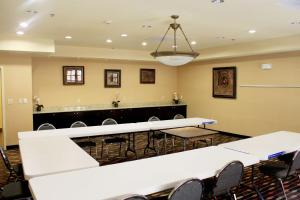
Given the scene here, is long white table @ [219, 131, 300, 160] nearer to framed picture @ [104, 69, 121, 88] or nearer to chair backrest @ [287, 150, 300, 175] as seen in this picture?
chair backrest @ [287, 150, 300, 175]

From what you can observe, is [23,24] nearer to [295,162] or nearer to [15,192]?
[15,192]

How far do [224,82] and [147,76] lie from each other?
2676mm

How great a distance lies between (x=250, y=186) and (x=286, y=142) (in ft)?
2.87

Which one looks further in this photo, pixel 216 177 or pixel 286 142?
pixel 286 142

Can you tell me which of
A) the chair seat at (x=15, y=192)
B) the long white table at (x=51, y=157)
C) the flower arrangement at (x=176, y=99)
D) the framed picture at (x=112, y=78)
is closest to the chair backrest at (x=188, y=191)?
the long white table at (x=51, y=157)

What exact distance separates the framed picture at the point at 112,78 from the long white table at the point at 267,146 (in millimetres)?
5254

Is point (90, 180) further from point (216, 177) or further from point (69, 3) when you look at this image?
point (69, 3)

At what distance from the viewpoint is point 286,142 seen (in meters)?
3.94

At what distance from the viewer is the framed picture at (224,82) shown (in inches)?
300

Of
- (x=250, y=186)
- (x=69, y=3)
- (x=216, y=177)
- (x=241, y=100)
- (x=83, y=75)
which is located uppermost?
(x=69, y=3)

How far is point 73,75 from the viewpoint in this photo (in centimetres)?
773

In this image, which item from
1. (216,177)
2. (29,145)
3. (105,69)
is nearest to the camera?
(216,177)

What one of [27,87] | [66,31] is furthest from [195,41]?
[27,87]

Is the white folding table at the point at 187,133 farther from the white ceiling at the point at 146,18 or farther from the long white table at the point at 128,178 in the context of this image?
the white ceiling at the point at 146,18
